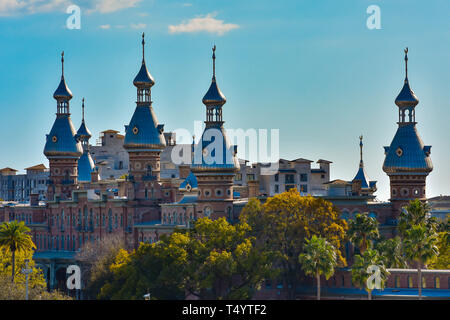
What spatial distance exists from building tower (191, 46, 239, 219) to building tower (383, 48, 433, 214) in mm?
17247

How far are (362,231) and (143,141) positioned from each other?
39.8 meters

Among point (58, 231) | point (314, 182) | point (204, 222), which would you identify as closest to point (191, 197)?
point (204, 222)

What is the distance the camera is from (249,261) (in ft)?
332

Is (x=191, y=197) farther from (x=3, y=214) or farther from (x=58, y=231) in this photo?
(x=3, y=214)

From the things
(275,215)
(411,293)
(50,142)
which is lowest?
(411,293)

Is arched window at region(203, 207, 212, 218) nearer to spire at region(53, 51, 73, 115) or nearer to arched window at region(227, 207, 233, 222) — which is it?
arched window at region(227, 207, 233, 222)

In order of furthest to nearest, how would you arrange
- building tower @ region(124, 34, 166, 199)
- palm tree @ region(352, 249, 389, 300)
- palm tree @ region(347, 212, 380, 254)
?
1. building tower @ region(124, 34, 166, 199)
2. palm tree @ region(347, 212, 380, 254)
3. palm tree @ region(352, 249, 389, 300)

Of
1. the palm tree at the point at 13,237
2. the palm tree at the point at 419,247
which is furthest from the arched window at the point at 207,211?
the palm tree at the point at 419,247

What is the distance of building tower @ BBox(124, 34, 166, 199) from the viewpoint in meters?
135

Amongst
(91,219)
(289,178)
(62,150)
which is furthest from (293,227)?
(289,178)

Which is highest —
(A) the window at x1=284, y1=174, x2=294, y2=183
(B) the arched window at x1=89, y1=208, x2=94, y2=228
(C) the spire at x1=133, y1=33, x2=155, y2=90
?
(C) the spire at x1=133, y1=33, x2=155, y2=90

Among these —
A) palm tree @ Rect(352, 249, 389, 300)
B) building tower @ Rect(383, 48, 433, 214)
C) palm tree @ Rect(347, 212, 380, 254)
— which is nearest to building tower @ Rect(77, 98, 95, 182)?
building tower @ Rect(383, 48, 433, 214)
